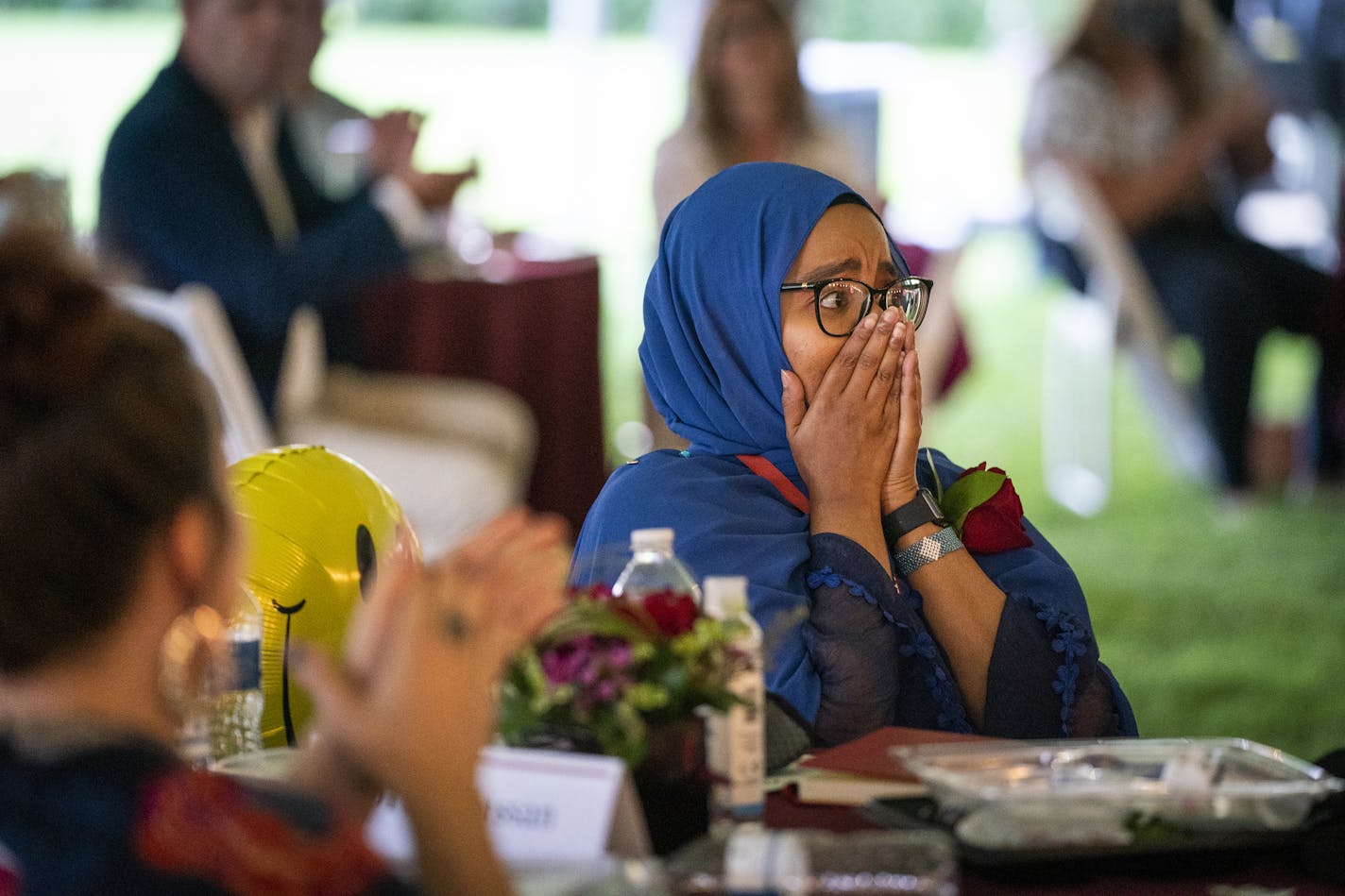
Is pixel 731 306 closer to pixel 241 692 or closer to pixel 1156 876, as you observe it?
pixel 241 692

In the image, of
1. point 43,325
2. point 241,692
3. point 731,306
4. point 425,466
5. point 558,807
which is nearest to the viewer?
point 43,325

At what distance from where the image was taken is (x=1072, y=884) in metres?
1.22

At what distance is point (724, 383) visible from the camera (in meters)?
1.95

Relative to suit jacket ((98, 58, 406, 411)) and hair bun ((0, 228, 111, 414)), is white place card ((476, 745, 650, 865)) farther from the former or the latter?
suit jacket ((98, 58, 406, 411))

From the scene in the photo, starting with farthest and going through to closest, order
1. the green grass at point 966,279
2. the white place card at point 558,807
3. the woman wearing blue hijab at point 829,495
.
→ the green grass at point 966,279 → the woman wearing blue hijab at point 829,495 → the white place card at point 558,807

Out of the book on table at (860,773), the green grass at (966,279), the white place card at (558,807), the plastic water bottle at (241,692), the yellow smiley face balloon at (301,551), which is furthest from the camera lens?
the green grass at (966,279)

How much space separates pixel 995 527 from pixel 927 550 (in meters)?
0.09

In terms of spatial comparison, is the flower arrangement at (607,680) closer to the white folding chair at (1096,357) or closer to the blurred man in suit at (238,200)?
the blurred man in suit at (238,200)

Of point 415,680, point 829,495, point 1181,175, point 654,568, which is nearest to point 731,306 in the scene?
point 829,495

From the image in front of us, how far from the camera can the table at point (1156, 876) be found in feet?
3.96

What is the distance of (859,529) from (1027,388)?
6672mm

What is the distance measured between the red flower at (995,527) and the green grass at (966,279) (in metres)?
1.98

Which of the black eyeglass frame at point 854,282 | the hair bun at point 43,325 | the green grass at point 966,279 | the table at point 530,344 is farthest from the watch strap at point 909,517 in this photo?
the table at point 530,344

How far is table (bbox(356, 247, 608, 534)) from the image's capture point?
4.38 m
